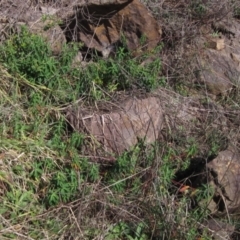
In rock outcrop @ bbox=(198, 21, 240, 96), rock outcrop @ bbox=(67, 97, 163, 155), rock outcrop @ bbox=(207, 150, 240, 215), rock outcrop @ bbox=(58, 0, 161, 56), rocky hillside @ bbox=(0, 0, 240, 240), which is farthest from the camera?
rock outcrop @ bbox=(198, 21, 240, 96)

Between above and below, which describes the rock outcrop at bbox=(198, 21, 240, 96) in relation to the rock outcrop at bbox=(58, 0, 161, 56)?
below

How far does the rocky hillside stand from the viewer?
3967 mm

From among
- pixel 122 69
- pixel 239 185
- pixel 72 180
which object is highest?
pixel 122 69

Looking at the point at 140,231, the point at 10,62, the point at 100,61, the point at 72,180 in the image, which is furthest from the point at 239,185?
the point at 10,62

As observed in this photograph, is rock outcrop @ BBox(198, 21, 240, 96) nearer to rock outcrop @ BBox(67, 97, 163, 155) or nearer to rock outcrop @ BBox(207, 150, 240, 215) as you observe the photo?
rock outcrop @ BBox(67, 97, 163, 155)

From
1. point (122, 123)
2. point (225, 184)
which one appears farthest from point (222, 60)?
point (225, 184)

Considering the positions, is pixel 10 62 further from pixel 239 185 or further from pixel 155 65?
pixel 239 185

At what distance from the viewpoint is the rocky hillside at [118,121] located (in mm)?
3967

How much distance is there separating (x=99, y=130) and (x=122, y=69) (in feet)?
2.24

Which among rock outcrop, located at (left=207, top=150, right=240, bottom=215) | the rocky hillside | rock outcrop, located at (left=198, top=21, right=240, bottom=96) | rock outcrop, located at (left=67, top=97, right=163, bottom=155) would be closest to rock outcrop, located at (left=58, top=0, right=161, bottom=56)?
the rocky hillside

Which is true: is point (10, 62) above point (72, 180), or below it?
above

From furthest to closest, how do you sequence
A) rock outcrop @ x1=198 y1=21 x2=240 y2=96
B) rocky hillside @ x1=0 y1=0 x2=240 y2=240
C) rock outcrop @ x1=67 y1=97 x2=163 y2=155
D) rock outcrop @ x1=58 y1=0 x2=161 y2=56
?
rock outcrop @ x1=198 y1=21 x2=240 y2=96
rock outcrop @ x1=58 y1=0 x2=161 y2=56
rock outcrop @ x1=67 y1=97 x2=163 y2=155
rocky hillside @ x1=0 y1=0 x2=240 y2=240

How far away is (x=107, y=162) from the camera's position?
4.44m

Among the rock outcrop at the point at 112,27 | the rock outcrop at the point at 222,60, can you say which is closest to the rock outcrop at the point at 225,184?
the rock outcrop at the point at 222,60
